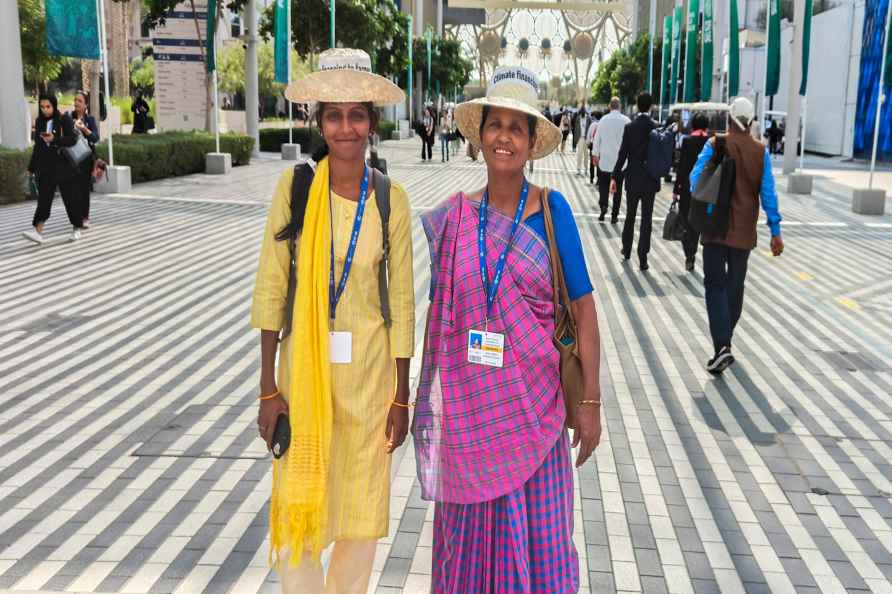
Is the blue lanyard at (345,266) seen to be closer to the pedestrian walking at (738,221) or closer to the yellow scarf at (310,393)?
the yellow scarf at (310,393)

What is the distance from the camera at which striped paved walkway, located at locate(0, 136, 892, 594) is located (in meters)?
3.97

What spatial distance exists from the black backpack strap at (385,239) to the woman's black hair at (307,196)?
0.19 m

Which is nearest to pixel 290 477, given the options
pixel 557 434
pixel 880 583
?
pixel 557 434

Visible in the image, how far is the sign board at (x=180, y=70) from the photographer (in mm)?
36250

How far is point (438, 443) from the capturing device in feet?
9.70

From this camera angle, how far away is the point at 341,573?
3049 mm

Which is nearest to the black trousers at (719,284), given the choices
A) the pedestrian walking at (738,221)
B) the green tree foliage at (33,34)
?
the pedestrian walking at (738,221)

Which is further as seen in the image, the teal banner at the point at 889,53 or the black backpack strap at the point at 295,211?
the teal banner at the point at 889,53

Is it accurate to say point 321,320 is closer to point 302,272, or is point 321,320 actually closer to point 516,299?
point 302,272

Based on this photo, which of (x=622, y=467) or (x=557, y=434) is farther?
(x=622, y=467)

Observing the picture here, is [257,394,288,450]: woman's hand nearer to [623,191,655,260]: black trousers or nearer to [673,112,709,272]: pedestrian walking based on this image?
[673,112,709,272]: pedestrian walking

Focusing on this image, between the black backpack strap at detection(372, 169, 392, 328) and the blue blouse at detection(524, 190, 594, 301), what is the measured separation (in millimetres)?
413

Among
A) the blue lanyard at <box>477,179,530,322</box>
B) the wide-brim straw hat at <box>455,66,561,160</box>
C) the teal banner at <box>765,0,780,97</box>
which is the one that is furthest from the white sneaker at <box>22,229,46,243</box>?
the teal banner at <box>765,0,780,97</box>

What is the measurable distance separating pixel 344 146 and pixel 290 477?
0.98 m
